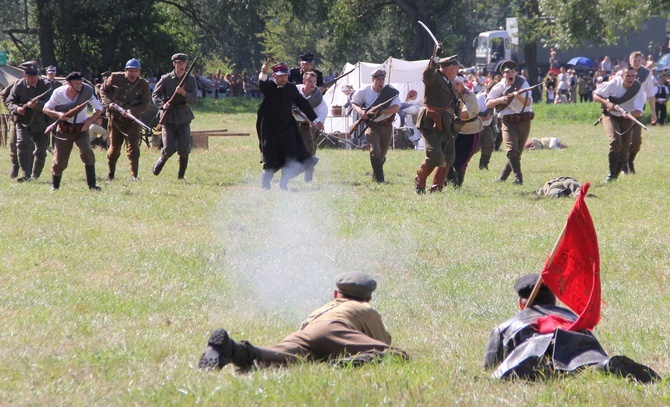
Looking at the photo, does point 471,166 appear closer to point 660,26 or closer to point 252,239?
point 252,239

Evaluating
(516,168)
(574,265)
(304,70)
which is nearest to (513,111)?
(516,168)

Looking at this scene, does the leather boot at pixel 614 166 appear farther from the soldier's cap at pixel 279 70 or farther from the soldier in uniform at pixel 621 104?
the soldier's cap at pixel 279 70

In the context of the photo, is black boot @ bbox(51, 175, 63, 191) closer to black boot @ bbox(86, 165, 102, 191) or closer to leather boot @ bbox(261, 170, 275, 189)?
black boot @ bbox(86, 165, 102, 191)

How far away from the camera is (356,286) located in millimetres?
5875

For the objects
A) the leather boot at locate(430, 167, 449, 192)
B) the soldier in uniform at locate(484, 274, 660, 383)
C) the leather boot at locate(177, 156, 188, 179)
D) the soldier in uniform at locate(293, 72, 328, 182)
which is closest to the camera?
the soldier in uniform at locate(484, 274, 660, 383)

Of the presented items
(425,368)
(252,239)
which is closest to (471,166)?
(252,239)

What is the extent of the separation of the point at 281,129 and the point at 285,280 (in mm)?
6182

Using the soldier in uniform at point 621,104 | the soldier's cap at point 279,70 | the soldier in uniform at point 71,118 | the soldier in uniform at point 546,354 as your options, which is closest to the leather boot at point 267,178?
the soldier's cap at point 279,70

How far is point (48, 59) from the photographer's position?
41.7 meters

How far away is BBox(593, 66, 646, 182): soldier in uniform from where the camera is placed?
617 inches

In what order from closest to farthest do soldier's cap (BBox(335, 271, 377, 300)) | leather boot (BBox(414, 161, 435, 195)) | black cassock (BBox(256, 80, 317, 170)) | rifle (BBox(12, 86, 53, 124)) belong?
1. soldier's cap (BBox(335, 271, 377, 300))
2. leather boot (BBox(414, 161, 435, 195))
3. black cassock (BBox(256, 80, 317, 170))
4. rifle (BBox(12, 86, 53, 124))

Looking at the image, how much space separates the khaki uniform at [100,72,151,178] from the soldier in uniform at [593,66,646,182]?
6878 mm

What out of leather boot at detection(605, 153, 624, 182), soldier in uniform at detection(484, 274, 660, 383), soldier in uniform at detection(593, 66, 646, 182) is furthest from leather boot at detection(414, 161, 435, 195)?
soldier in uniform at detection(484, 274, 660, 383)

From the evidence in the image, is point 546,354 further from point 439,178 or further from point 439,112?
point 439,178
